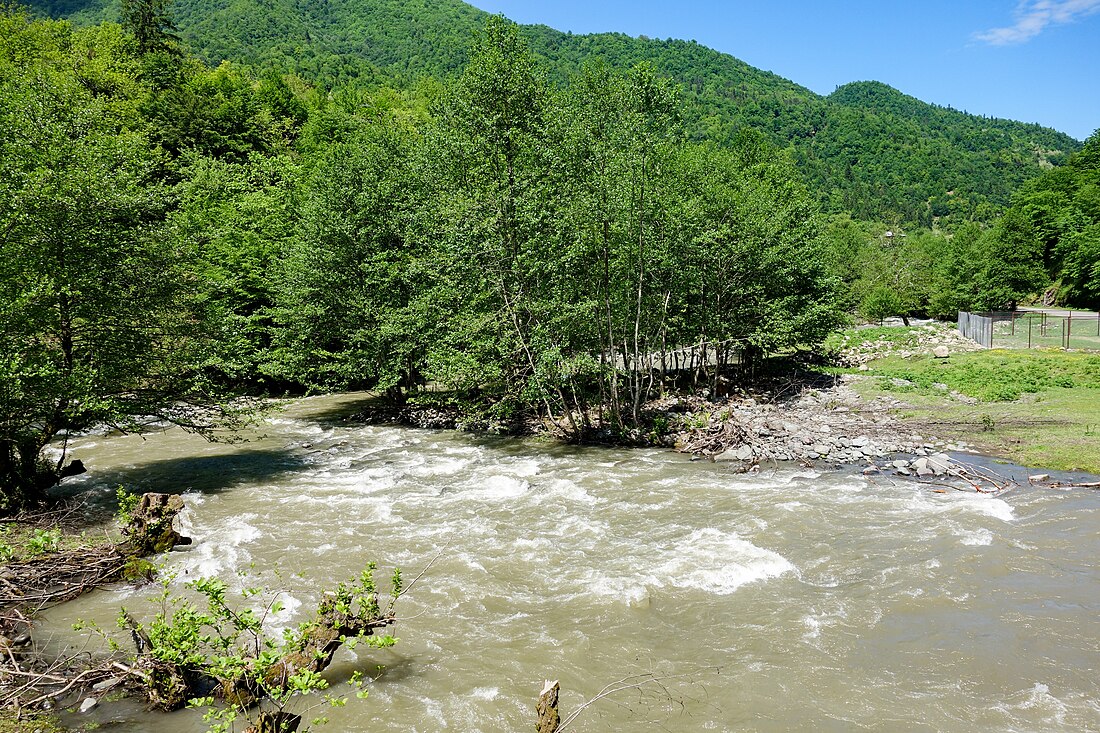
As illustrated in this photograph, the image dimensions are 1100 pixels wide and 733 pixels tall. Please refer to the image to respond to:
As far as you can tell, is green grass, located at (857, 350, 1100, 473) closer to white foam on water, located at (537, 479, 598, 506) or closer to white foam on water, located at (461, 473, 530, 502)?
white foam on water, located at (537, 479, 598, 506)

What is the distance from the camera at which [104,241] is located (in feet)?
45.8

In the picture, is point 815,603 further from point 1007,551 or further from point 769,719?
point 1007,551

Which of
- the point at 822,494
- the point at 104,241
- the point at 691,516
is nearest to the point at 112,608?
the point at 104,241

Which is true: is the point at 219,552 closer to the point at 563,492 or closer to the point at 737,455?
the point at 563,492

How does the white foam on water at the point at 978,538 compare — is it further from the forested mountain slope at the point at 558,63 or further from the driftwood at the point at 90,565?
the forested mountain slope at the point at 558,63

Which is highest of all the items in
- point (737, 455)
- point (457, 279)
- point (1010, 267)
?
point (1010, 267)

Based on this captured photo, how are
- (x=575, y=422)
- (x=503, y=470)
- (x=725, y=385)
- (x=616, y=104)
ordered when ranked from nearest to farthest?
(x=503, y=470) → (x=616, y=104) → (x=575, y=422) → (x=725, y=385)

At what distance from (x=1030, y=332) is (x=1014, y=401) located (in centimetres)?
1554

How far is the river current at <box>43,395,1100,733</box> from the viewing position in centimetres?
698

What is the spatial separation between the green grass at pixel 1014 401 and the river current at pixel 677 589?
3.62 m

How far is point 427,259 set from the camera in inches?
910

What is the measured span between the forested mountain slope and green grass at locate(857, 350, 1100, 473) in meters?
86.7

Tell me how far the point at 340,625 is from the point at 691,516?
27.6ft

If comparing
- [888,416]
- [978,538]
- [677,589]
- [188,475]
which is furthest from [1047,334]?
[188,475]
